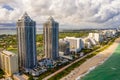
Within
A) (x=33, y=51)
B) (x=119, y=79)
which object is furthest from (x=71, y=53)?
(x=119, y=79)

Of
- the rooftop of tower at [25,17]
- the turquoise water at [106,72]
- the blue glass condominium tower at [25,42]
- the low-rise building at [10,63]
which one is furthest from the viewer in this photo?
the rooftop of tower at [25,17]

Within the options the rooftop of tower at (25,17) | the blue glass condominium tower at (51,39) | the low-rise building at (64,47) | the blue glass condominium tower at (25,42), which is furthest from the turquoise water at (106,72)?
the rooftop of tower at (25,17)

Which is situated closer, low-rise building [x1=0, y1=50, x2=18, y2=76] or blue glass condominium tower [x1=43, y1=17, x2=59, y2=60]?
low-rise building [x1=0, y1=50, x2=18, y2=76]

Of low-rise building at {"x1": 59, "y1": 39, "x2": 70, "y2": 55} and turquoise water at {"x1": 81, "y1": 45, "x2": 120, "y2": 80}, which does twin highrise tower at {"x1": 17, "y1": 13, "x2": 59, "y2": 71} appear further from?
low-rise building at {"x1": 59, "y1": 39, "x2": 70, "y2": 55}

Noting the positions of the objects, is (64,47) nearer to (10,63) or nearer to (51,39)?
(51,39)

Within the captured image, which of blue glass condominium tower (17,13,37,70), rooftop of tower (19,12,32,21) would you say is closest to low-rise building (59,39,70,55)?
blue glass condominium tower (17,13,37,70)

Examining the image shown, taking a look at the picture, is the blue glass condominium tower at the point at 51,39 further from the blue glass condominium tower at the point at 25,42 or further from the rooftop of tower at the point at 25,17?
the rooftop of tower at the point at 25,17

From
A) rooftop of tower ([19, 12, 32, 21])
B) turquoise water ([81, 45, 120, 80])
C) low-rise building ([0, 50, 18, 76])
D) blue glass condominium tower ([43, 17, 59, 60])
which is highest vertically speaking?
rooftop of tower ([19, 12, 32, 21])

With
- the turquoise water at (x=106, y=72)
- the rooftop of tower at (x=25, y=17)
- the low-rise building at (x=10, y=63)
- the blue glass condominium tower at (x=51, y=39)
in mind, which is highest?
the rooftop of tower at (x=25, y=17)

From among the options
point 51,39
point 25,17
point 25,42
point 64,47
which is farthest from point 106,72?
point 25,17
